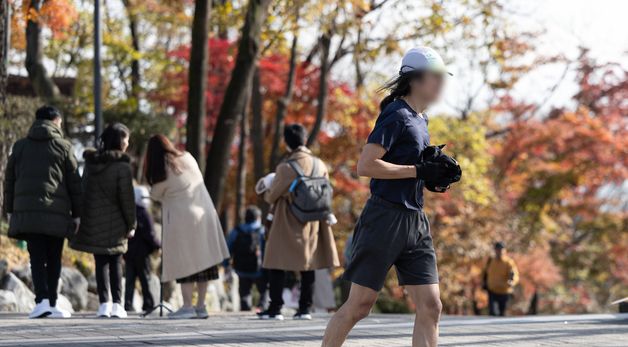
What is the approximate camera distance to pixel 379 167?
552cm

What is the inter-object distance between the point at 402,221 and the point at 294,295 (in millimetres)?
13170

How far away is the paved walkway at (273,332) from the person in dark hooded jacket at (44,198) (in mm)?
505

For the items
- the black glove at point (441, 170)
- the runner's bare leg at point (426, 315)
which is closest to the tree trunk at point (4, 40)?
the black glove at point (441, 170)

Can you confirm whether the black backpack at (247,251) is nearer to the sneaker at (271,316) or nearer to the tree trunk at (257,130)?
the sneaker at (271,316)

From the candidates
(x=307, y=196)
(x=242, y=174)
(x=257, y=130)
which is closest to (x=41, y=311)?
(x=307, y=196)

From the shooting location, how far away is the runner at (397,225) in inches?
219

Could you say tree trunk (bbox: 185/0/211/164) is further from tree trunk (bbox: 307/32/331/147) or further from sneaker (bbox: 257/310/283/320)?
tree trunk (bbox: 307/32/331/147)

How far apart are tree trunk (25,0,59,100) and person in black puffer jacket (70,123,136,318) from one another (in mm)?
9314

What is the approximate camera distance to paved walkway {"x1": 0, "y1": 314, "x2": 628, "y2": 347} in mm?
7840

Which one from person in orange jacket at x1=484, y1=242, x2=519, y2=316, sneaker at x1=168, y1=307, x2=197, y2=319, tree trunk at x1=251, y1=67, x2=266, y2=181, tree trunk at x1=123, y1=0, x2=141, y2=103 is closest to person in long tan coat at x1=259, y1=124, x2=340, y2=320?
sneaker at x1=168, y1=307, x2=197, y2=319

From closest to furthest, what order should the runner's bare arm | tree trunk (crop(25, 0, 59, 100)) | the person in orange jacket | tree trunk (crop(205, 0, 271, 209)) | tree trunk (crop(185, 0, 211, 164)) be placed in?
the runner's bare arm
tree trunk (crop(185, 0, 211, 164))
tree trunk (crop(205, 0, 271, 209))
the person in orange jacket
tree trunk (crop(25, 0, 59, 100))

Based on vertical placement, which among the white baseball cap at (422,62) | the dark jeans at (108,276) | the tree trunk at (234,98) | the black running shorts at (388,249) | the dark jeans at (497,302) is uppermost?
the tree trunk at (234,98)

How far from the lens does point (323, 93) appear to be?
21797mm

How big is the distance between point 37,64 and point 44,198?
410 inches
